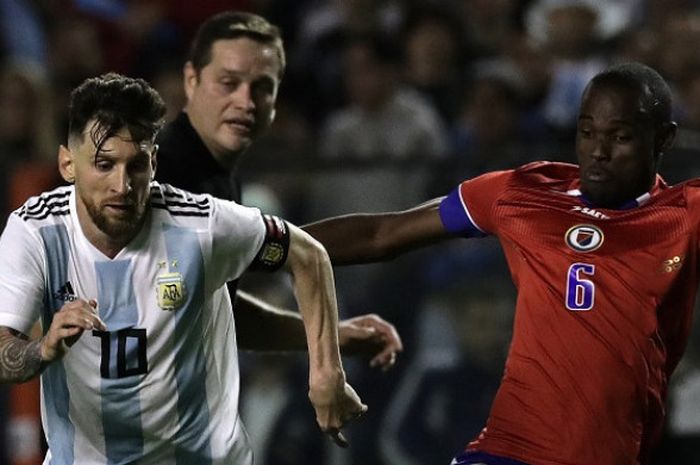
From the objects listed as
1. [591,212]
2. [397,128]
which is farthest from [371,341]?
[397,128]

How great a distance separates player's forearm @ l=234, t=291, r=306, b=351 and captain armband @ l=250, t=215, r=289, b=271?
37.1 inches

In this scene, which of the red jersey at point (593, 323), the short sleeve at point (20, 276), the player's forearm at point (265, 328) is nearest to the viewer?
the short sleeve at point (20, 276)

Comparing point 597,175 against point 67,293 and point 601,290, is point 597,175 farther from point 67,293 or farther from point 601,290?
point 67,293

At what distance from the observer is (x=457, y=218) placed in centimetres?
514

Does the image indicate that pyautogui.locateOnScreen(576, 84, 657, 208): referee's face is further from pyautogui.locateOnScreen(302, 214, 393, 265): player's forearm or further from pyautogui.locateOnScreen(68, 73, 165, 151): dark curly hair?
pyautogui.locateOnScreen(68, 73, 165, 151): dark curly hair

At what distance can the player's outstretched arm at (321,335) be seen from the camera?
14.6ft

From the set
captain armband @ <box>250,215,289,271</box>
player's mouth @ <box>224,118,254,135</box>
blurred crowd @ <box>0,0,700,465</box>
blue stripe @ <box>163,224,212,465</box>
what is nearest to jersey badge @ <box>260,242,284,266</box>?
captain armband @ <box>250,215,289,271</box>

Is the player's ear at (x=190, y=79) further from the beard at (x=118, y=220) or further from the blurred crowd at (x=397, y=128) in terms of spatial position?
the blurred crowd at (x=397, y=128)

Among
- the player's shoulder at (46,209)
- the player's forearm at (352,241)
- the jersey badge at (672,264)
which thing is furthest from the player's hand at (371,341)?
the player's shoulder at (46,209)

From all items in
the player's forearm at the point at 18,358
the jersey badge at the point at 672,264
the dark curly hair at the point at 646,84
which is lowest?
the player's forearm at the point at 18,358

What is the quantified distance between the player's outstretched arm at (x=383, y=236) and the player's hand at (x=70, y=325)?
4.63ft

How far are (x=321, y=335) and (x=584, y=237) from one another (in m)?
0.91

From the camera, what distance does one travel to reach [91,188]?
171 inches

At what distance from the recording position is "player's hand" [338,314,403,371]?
5.50 meters
